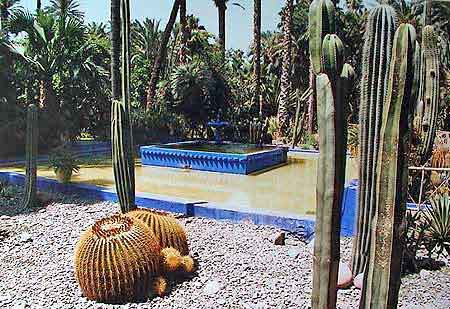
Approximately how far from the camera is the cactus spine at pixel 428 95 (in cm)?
693

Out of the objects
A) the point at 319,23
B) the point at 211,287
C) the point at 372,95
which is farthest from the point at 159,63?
the point at 319,23

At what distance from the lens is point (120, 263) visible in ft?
14.0

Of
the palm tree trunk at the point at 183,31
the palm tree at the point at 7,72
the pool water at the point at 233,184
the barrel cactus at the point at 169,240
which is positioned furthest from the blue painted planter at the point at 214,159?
the barrel cactus at the point at 169,240

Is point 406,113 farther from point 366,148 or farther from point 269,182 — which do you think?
point 269,182

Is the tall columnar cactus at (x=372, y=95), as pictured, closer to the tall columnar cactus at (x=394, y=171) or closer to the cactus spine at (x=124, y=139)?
the tall columnar cactus at (x=394, y=171)

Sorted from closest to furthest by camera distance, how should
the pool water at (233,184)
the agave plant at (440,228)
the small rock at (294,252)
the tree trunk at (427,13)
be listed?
1. the agave plant at (440,228)
2. the small rock at (294,252)
3. the pool water at (233,184)
4. the tree trunk at (427,13)

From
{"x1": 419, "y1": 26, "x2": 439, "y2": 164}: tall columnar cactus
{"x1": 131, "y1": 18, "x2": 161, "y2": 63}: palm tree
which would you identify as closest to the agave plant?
{"x1": 419, "y1": 26, "x2": 439, "y2": 164}: tall columnar cactus

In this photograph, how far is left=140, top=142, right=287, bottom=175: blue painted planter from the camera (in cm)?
1181

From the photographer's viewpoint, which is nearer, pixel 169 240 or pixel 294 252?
pixel 169 240

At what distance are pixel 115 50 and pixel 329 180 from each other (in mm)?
5074

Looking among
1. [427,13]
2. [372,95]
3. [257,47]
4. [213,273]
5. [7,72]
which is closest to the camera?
[372,95]

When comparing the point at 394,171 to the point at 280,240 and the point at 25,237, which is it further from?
the point at 25,237

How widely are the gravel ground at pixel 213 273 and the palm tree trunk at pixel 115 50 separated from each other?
1922mm

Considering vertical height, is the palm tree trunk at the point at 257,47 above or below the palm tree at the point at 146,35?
below
